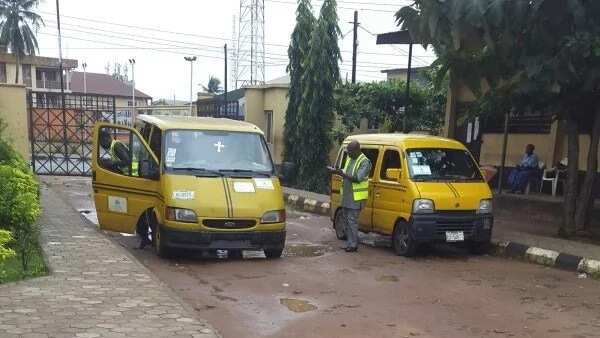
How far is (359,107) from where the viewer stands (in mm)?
19188

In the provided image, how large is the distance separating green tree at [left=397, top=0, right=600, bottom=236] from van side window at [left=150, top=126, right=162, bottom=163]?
12.6 feet

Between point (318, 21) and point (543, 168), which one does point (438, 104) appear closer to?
point (318, 21)

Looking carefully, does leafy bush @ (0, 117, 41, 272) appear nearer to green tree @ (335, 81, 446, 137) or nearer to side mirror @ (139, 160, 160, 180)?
side mirror @ (139, 160, 160, 180)

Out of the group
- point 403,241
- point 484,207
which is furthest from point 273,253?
point 484,207

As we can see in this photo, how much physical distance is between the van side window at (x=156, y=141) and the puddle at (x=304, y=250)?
7.95ft

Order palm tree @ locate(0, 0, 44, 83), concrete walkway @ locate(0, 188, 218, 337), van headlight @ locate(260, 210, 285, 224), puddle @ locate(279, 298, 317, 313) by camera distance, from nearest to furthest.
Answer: concrete walkway @ locate(0, 188, 218, 337), puddle @ locate(279, 298, 317, 313), van headlight @ locate(260, 210, 285, 224), palm tree @ locate(0, 0, 44, 83)

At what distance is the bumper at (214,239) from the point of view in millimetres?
7648

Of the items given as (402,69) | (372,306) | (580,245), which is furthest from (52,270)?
(402,69)

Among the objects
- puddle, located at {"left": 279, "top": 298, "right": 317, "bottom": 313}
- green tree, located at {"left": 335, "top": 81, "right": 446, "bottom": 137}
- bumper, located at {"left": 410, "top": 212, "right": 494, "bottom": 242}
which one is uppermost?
green tree, located at {"left": 335, "top": 81, "right": 446, "bottom": 137}

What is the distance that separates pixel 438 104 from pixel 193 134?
1227 centimetres

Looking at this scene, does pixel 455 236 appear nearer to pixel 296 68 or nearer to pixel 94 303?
pixel 94 303

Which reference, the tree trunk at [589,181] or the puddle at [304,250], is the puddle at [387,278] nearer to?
the puddle at [304,250]

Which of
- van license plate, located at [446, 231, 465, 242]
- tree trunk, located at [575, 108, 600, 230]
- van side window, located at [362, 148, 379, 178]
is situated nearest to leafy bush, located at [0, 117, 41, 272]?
van side window, located at [362, 148, 379, 178]

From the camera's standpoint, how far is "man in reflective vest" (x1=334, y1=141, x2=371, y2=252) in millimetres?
8797
